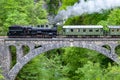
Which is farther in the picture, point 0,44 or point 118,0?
point 118,0

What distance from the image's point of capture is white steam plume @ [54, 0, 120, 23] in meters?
60.0

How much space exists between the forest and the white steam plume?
2.48 feet

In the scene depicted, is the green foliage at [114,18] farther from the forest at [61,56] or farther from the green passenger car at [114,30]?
the green passenger car at [114,30]

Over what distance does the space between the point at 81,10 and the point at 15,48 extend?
1032cm

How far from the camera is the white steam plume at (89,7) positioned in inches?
2361

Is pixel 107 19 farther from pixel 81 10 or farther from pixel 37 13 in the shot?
pixel 37 13

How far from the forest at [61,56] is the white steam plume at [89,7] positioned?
75 cm

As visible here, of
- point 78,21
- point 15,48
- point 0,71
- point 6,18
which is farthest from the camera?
point 78,21

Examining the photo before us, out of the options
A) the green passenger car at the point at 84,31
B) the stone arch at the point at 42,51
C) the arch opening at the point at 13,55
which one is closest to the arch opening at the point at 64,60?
the arch opening at the point at 13,55

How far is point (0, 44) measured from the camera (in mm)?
52250

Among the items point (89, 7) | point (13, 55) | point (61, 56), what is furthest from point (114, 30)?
point (61, 56)

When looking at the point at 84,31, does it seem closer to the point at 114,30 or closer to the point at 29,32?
the point at 114,30

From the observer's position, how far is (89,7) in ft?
201

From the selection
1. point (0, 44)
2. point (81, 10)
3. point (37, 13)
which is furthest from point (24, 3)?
point (0, 44)
